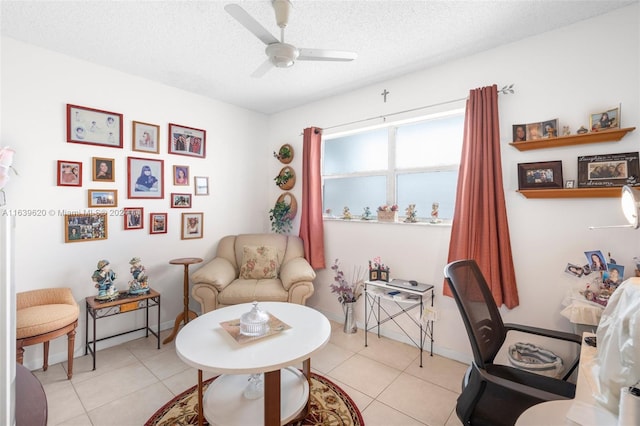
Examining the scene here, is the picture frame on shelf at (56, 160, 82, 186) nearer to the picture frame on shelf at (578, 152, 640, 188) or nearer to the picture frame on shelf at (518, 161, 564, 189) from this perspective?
the picture frame on shelf at (518, 161, 564, 189)

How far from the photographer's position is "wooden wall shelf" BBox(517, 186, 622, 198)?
180cm

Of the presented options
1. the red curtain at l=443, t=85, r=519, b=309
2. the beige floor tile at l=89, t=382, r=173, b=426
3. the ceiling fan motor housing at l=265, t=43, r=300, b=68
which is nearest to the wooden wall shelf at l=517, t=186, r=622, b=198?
the red curtain at l=443, t=85, r=519, b=309

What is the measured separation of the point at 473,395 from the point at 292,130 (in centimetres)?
330

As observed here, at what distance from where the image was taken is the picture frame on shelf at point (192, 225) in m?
3.18

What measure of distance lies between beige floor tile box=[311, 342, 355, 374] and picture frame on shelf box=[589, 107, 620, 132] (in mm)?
2445

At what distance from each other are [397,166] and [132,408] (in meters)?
2.84

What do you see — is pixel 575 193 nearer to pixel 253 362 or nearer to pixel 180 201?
pixel 253 362

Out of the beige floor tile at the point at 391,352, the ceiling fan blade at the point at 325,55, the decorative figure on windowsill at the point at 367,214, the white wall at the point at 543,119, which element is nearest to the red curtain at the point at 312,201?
the decorative figure on windowsill at the point at 367,214

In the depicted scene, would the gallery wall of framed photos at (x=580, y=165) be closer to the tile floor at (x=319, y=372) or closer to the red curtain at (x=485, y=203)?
the red curtain at (x=485, y=203)

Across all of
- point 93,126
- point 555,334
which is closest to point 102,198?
point 93,126

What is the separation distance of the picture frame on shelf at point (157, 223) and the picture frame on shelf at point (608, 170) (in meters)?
3.54

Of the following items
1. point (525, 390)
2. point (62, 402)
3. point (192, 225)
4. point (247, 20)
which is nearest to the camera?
point (525, 390)

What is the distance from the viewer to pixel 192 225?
10.6 ft

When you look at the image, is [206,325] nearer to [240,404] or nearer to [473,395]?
[240,404]
